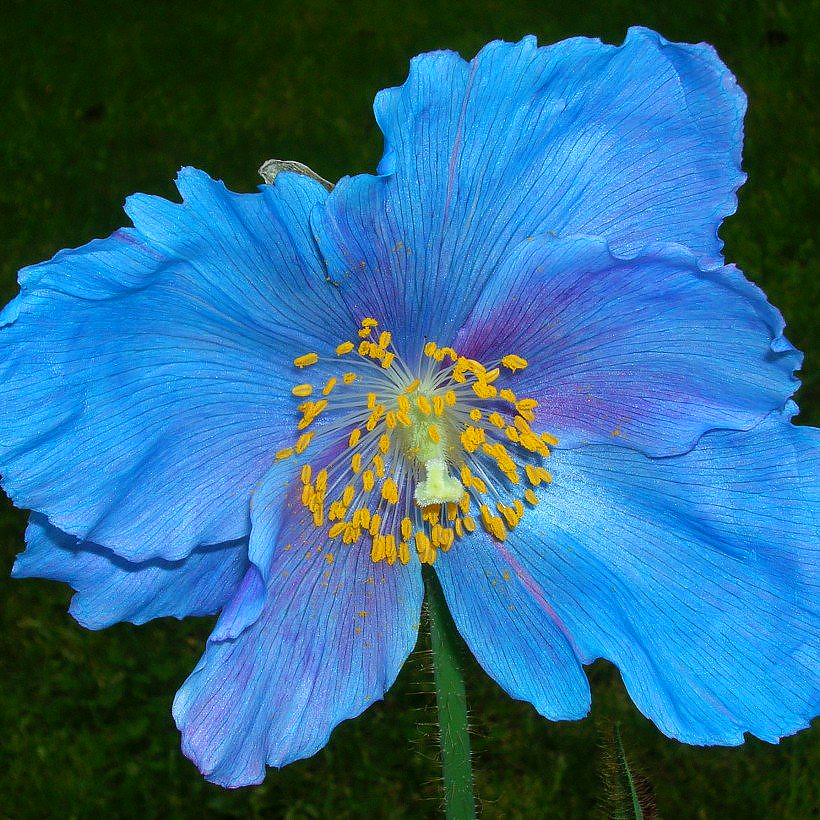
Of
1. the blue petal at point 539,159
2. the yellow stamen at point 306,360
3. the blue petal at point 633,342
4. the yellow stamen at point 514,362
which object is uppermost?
the blue petal at point 539,159

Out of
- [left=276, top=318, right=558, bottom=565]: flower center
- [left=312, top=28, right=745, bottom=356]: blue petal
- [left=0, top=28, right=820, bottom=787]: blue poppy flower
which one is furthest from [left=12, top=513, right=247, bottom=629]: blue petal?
[left=312, top=28, right=745, bottom=356]: blue petal

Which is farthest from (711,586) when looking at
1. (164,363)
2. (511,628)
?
(164,363)

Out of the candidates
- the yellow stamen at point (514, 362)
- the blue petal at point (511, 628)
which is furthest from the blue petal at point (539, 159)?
the blue petal at point (511, 628)

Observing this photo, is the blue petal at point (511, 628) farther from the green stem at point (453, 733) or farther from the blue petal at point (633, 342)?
the blue petal at point (633, 342)

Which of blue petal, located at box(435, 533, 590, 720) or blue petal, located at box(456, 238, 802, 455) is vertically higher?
blue petal, located at box(456, 238, 802, 455)

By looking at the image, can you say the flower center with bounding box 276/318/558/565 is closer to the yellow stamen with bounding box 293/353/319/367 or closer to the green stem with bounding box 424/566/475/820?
the yellow stamen with bounding box 293/353/319/367
